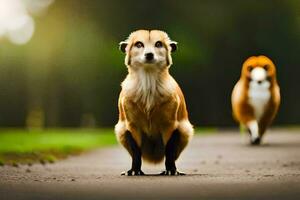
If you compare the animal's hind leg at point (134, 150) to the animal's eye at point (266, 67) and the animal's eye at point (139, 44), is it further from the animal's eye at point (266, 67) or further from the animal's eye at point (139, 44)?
the animal's eye at point (266, 67)

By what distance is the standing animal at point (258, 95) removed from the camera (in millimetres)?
20484

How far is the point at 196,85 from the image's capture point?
131ft

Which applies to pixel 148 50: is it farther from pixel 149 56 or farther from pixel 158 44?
pixel 158 44

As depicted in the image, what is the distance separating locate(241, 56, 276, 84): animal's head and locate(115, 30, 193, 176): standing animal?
29.8 ft

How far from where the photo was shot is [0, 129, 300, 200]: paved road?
8.96 m

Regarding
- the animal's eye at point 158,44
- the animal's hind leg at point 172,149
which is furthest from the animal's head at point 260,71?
the animal's eye at point 158,44

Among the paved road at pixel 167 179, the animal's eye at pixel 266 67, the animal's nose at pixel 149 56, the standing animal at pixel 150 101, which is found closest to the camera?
the paved road at pixel 167 179

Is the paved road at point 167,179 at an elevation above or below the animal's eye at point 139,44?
below

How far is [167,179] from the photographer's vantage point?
1085 cm

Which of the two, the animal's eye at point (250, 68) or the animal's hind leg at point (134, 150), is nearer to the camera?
the animal's hind leg at point (134, 150)

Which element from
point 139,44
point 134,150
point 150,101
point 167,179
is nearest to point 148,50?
point 139,44

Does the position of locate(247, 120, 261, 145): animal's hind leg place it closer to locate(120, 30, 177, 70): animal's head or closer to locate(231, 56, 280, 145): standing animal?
locate(231, 56, 280, 145): standing animal

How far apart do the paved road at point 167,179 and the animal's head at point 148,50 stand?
1.32 m

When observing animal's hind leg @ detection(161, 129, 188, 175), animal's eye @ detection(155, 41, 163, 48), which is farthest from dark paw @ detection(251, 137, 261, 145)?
animal's eye @ detection(155, 41, 163, 48)
